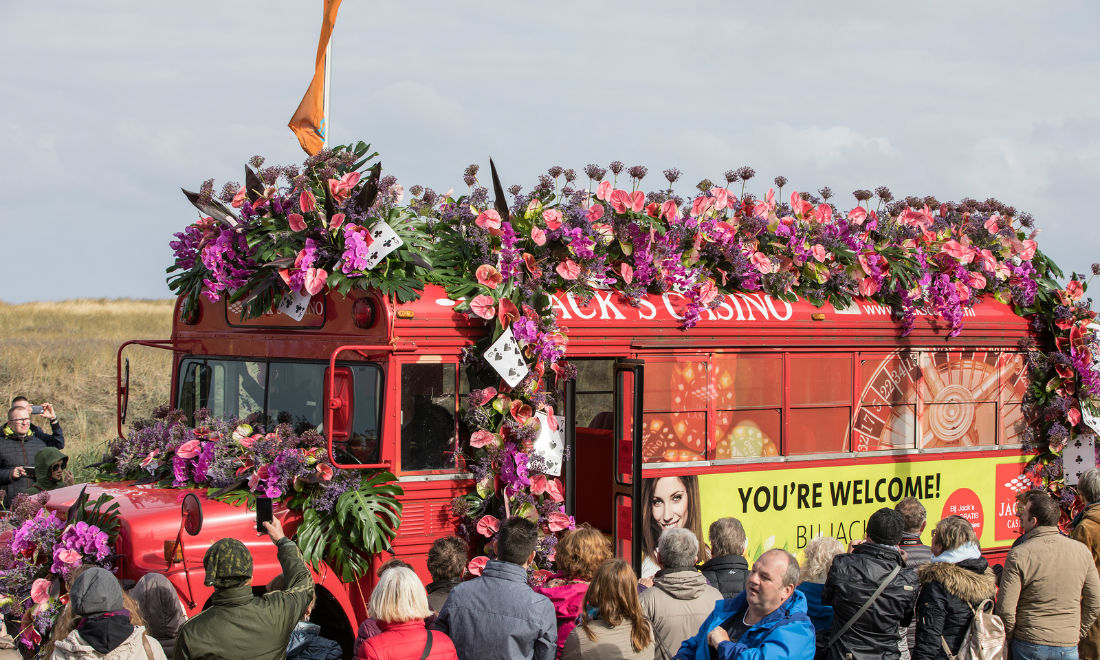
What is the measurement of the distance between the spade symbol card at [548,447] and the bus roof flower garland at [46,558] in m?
2.45

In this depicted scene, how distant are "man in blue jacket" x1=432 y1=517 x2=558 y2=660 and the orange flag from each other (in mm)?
4838

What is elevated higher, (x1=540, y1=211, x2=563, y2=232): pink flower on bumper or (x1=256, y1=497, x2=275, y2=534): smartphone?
(x1=540, y1=211, x2=563, y2=232): pink flower on bumper

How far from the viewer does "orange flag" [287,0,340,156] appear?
852cm

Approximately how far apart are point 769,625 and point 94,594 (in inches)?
102

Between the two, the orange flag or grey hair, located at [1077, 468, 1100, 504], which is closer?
grey hair, located at [1077, 468, 1100, 504]

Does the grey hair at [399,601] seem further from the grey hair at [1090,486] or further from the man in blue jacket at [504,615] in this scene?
the grey hair at [1090,486]

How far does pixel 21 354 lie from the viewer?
23.4 metres

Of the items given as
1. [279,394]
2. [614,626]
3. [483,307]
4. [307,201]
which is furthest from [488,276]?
[614,626]

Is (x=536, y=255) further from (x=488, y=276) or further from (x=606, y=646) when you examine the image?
(x=606, y=646)

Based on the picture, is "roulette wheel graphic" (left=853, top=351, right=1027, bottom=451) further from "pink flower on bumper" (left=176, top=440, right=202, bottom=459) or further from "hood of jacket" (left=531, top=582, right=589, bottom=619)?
"pink flower on bumper" (left=176, top=440, right=202, bottom=459)

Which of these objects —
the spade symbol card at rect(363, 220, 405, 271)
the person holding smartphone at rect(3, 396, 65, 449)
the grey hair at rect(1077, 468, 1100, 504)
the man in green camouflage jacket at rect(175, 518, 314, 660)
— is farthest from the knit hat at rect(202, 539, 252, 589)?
the person holding smartphone at rect(3, 396, 65, 449)

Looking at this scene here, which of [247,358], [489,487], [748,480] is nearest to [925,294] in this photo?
[748,480]

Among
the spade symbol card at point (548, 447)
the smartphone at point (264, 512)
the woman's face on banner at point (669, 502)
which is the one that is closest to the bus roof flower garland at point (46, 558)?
the smartphone at point (264, 512)

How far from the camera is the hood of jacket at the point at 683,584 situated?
4.79 metres
